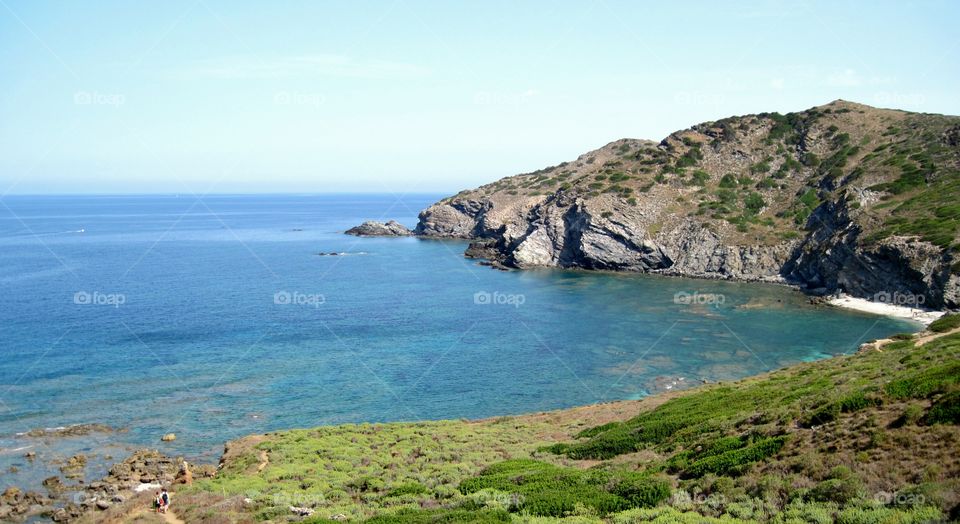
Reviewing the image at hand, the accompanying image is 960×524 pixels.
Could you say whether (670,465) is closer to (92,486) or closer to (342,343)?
(92,486)

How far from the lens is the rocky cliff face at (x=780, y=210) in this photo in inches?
3258

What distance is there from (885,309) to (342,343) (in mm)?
64503

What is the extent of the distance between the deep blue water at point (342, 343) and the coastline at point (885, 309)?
9.63 ft

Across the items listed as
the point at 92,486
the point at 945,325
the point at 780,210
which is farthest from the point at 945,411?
the point at 780,210

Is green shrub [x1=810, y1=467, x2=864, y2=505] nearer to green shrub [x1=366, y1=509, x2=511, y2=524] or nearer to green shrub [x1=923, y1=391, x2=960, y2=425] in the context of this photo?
green shrub [x1=923, y1=391, x2=960, y2=425]

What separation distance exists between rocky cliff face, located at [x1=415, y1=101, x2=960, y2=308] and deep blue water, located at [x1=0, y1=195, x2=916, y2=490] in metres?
7.68

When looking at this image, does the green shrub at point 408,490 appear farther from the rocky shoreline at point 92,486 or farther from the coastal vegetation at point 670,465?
the rocky shoreline at point 92,486

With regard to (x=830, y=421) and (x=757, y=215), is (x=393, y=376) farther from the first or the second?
(x=757, y=215)

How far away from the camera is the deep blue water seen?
1845 inches

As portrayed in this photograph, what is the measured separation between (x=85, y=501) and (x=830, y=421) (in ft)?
112

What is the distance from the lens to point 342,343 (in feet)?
216

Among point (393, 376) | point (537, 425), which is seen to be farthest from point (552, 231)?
point (537, 425)

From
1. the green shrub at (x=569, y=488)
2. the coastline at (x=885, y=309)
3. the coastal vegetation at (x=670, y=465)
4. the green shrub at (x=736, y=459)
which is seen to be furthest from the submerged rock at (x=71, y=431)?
the coastline at (x=885, y=309)

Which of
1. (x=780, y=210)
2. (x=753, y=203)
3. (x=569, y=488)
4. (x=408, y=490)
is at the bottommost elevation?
(x=408, y=490)
